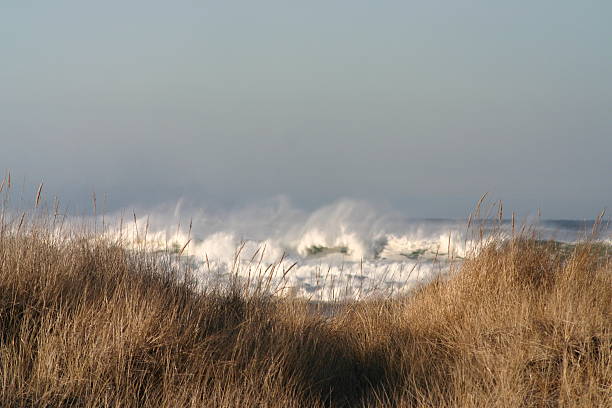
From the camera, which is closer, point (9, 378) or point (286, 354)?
point (9, 378)

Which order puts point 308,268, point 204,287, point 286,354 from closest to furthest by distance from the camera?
point 286,354, point 204,287, point 308,268

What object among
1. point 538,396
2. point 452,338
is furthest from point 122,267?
point 538,396

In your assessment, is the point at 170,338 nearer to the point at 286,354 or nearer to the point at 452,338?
the point at 286,354

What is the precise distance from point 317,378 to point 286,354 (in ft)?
1.35

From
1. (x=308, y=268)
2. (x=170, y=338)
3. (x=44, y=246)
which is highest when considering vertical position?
(x=44, y=246)

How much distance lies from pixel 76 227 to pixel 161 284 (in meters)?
1.34

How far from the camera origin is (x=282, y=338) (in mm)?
4594

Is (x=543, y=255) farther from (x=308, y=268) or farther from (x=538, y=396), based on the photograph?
(x=308, y=268)

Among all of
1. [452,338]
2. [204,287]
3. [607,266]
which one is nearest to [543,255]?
[607,266]

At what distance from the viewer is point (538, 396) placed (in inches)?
158

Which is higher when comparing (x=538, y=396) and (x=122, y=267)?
(x=122, y=267)

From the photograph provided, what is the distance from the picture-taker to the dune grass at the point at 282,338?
3.77m

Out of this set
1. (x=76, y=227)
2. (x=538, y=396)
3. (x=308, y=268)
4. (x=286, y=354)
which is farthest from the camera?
(x=308, y=268)

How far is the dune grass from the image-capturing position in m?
3.77
